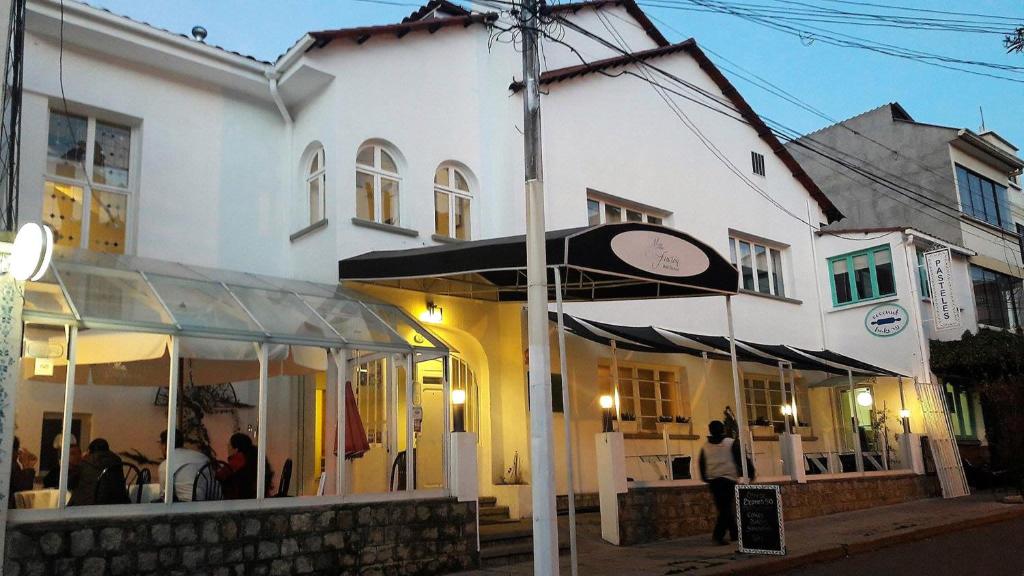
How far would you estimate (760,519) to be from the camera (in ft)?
33.8

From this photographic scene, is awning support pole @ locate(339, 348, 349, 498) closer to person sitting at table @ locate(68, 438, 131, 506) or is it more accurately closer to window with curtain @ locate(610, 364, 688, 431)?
person sitting at table @ locate(68, 438, 131, 506)

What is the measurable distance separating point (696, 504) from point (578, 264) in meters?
5.21

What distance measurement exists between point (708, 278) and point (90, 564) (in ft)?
24.5

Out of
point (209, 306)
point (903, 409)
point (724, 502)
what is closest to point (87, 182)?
point (209, 306)

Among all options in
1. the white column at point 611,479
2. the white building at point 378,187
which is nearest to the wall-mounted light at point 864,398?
the white building at point 378,187

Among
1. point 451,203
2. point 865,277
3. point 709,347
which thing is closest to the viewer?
point 451,203

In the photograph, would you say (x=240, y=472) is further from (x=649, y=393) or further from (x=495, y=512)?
(x=649, y=393)

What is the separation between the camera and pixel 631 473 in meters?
14.0

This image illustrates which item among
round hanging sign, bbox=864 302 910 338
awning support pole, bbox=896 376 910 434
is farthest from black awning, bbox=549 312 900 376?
round hanging sign, bbox=864 302 910 338

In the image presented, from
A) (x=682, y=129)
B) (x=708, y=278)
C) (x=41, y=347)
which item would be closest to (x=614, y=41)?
(x=682, y=129)

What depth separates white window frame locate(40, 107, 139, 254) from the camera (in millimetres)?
10453

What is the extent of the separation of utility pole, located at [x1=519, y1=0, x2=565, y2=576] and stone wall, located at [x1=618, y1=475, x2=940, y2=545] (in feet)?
13.6

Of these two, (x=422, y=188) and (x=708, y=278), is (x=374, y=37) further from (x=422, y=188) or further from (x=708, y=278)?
(x=708, y=278)

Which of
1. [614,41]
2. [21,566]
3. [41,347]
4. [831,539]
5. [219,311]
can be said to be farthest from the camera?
[614,41]
